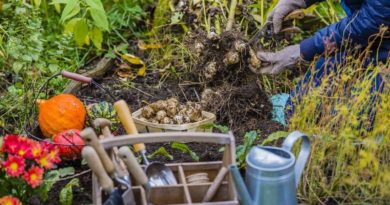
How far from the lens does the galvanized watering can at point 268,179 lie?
2.45 m

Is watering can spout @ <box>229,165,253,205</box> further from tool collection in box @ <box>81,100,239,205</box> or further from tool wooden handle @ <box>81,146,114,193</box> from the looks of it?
tool wooden handle @ <box>81,146,114,193</box>

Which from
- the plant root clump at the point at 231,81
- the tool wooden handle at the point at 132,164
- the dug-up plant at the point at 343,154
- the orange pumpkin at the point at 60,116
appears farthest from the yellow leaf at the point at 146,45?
the tool wooden handle at the point at 132,164

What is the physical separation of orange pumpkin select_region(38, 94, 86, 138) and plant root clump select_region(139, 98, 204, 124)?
350 mm

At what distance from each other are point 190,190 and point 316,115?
2.44 feet

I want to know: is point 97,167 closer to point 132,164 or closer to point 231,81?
point 132,164

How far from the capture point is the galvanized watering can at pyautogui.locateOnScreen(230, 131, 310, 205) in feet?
8.05

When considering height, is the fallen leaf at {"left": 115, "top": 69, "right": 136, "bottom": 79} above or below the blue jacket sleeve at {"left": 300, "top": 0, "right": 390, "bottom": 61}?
below

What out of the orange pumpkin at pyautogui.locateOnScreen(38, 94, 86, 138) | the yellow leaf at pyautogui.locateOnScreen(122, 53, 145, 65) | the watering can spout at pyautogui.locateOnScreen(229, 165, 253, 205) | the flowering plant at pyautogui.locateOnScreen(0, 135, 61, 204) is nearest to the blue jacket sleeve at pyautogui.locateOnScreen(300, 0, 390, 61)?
the watering can spout at pyautogui.locateOnScreen(229, 165, 253, 205)

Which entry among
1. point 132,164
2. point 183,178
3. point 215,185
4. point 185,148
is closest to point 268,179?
point 215,185

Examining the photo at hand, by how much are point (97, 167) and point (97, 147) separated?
0.07m

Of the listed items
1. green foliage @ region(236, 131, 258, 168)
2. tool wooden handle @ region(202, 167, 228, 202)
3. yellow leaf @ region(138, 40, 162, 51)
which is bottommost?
green foliage @ region(236, 131, 258, 168)

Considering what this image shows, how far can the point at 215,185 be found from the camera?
2.59m

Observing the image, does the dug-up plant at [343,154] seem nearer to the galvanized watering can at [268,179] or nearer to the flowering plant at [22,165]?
the galvanized watering can at [268,179]

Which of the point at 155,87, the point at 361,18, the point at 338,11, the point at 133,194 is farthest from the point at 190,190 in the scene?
the point at 338,11
